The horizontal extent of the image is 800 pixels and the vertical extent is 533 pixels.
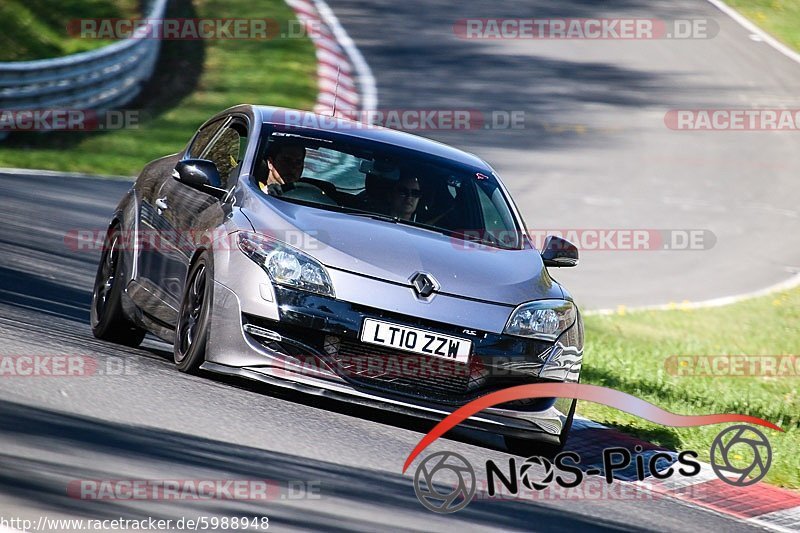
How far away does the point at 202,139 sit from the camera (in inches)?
378

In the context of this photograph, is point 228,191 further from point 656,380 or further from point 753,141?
point 753,141

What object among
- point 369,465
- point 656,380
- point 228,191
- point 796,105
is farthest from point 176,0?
point 369,465

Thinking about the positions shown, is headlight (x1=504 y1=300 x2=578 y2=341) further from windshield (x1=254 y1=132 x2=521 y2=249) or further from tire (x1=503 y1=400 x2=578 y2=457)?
windshield (x1=254 y1=132 x2=521 y2=249)

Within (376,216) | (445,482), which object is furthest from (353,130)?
(445,482)

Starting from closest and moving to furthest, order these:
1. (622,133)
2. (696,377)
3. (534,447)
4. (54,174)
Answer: (534,447) < (696,377) < (54,174) < (622,133)

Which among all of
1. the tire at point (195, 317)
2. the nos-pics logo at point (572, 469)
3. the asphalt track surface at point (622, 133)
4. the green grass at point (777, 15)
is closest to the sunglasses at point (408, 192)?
the tire at point (195, 317)

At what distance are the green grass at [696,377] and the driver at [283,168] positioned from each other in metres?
2.84

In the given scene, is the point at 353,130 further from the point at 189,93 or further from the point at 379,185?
the point at 189,93

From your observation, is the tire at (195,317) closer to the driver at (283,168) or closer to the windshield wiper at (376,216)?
the driver at (283,168)

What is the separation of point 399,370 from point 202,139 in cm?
294

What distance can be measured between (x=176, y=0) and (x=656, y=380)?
22.0 m

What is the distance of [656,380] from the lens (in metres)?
11.6

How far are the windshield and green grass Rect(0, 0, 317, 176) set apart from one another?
1159 centimetres

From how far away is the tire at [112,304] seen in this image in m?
9.25
